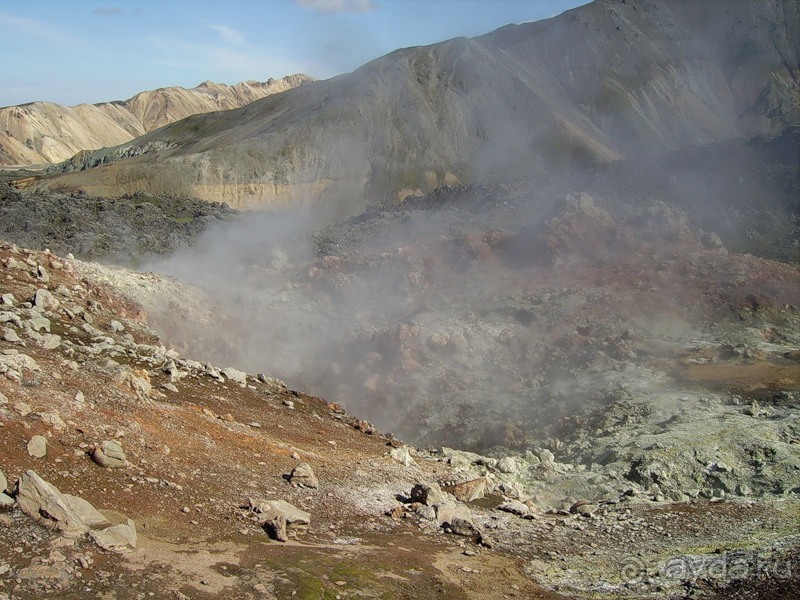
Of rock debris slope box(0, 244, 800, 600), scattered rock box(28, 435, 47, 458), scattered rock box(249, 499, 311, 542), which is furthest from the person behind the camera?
scattered rock box(249, 499, 311, 542)

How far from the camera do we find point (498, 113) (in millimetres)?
83312

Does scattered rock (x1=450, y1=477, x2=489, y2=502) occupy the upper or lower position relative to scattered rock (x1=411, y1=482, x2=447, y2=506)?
lower

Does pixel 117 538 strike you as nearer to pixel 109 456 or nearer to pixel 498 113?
pixel 109 456

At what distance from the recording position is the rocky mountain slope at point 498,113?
74812mm

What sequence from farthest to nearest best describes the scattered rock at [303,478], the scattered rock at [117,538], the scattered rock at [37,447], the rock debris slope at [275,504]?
1. the scattered rock at [303,478]
2. the scattered rock at [37,447]
3. the rock debris slope at [275,504]
4. the scattered rock at [117,538]

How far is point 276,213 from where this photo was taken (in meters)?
68.5

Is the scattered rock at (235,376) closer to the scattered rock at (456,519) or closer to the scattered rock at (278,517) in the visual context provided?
the scattered rock at (278,517)

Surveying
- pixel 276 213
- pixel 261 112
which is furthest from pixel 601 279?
pixel 261 112

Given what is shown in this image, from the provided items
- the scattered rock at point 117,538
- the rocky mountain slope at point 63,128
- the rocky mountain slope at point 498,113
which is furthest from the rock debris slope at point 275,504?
the rocky mountain slope at point 63,128

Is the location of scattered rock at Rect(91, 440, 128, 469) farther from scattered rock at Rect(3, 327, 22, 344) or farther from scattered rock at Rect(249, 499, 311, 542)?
scattered rock at Rect(3, 327, 22, 344)

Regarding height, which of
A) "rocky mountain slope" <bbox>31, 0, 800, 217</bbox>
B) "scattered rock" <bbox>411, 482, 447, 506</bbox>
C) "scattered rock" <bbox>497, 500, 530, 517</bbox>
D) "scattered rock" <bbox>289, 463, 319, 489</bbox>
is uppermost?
"rocky mountain slope" <bbox>31, 0, 800, 217</bbox>

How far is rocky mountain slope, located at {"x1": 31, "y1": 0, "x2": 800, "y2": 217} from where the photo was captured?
74812 mm

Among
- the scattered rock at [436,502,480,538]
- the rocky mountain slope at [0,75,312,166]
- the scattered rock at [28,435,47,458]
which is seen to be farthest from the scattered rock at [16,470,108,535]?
the rocky mountain slope at [0,75,312,166]

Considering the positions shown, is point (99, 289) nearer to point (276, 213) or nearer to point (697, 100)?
point (276, 213)
